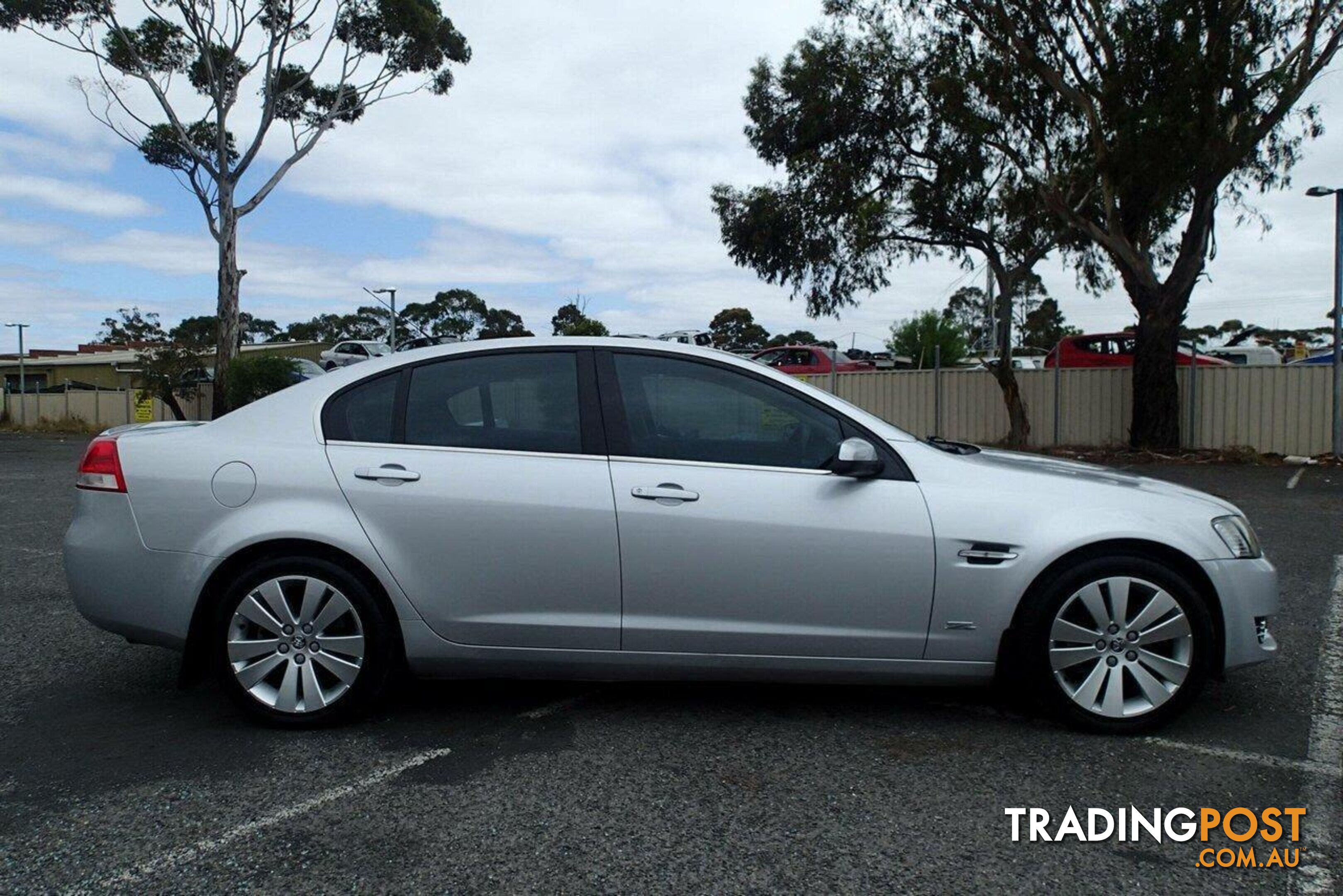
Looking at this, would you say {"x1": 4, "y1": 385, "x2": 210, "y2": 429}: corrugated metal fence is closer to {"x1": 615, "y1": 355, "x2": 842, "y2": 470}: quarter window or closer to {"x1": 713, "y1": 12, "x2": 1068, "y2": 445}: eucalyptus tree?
{"x1": 713, "y1": 12, "x2": 1068, "y2": 445}: eucalyptus tree

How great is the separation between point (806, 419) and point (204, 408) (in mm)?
32015

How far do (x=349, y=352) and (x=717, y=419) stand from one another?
38.7 m

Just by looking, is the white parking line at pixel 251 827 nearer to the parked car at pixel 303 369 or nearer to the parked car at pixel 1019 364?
the parked car at pixel 1019 364

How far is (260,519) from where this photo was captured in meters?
3.84

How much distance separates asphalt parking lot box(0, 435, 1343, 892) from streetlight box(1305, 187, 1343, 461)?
13941 mm

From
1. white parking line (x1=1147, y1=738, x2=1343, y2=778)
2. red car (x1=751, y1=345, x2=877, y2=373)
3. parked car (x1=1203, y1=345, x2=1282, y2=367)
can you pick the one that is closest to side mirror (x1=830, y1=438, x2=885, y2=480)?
white parking line (x1=1147, y1=738, x2=1343, y2=778)

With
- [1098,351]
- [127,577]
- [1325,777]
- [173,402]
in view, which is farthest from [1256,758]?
[173,402]

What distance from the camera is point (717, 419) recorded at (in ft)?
13.0

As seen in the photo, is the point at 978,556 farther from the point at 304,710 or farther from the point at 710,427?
the point at 304,710

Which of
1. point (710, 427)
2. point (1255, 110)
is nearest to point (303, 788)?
point (710, 427)

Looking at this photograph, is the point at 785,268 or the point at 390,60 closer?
the point at 785,268

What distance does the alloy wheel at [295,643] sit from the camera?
381 centimetres

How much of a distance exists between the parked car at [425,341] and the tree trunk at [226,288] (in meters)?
25.6

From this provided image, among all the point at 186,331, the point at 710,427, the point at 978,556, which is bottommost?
the point at 978,556
